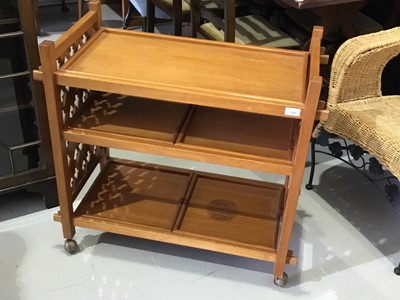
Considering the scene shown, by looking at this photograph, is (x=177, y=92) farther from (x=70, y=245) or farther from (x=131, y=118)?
(x=70, y=245)

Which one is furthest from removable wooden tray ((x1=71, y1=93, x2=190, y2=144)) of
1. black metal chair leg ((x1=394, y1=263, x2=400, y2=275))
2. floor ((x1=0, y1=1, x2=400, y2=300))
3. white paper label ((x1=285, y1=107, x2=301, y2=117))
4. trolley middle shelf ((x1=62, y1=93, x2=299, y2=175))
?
black metal chair leg ((x1=394, y1=263, x2=400, y2=275))

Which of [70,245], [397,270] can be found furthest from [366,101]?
[70,245]

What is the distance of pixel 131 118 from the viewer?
142cm

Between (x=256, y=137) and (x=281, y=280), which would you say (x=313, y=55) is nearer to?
(x=256, y=137)

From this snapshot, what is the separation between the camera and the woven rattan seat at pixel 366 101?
152cm

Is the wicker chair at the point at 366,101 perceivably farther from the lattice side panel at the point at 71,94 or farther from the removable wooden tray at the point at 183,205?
the lattice side panel at the point at 71,94

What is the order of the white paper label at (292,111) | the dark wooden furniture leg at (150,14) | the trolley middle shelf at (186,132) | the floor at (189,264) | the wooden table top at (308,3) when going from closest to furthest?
the white paper label at (292,111), the trolley middle shelf at (186,132), the floor at (189,264), the wooden table top at (308,3), the dark wooden furniture leg at (150,14)

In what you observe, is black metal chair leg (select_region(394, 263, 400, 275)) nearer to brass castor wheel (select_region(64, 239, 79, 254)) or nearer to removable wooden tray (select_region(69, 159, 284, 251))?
removable wooden tray (select_region(69, 159, 284, 251))

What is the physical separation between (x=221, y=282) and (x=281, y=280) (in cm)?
18

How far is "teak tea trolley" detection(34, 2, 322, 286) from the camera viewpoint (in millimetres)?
1236

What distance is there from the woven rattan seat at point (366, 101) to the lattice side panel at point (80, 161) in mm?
758

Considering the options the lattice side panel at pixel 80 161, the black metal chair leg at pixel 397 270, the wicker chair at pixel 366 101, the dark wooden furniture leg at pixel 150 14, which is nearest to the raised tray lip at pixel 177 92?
the lattice side panel at pixel 80 161

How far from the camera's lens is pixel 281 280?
1.50m

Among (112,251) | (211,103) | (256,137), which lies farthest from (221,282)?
(211,103)
